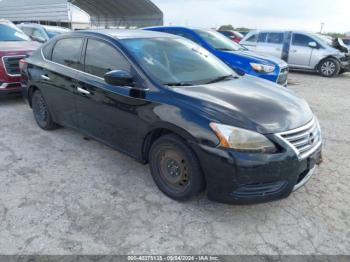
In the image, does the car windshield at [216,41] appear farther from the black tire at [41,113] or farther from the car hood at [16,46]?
the black tire at [41,113]

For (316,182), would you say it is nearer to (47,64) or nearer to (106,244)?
(106,244)

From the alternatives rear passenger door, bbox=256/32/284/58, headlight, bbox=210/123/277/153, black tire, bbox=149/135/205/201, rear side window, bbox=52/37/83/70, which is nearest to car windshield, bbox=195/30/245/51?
rear side window, bbox=52/37/83/70

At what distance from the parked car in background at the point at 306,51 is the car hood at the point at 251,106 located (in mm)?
8227

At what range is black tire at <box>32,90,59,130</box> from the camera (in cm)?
477

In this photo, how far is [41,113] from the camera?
494cm

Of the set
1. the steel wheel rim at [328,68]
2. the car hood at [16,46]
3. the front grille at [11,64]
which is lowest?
the steel wheel rim at [328,68]

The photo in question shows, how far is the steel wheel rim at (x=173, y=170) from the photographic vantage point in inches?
115

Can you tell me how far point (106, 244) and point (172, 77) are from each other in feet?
5.79

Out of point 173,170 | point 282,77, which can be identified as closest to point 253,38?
point 282,77

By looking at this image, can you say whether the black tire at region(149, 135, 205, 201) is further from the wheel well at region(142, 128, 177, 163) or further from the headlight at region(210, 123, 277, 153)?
the headlight at region(210, 123, 277, 153)

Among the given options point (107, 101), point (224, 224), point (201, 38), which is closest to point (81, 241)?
point (224, 224)

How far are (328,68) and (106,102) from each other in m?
10.4

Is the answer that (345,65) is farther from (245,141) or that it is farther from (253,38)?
(245,141)

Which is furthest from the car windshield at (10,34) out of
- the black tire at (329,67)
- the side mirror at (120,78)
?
the black tire at (329,67)
